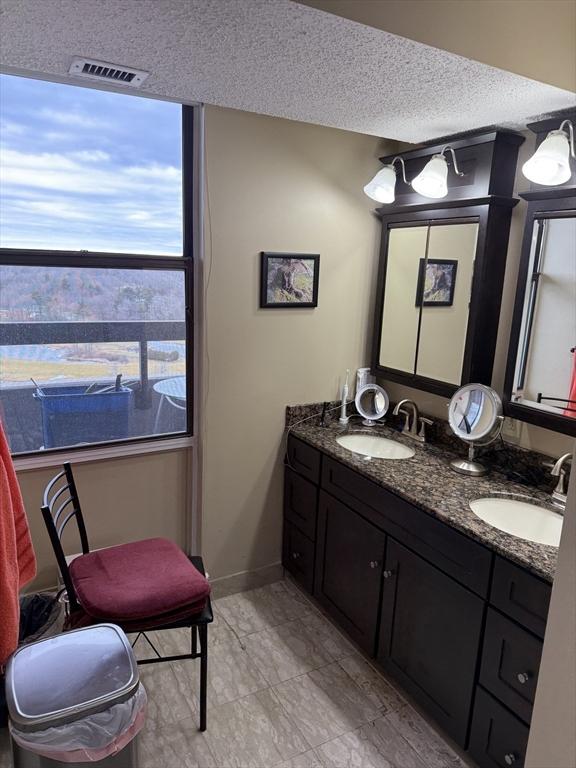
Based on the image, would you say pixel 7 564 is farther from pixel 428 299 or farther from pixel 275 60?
pixel 428 299

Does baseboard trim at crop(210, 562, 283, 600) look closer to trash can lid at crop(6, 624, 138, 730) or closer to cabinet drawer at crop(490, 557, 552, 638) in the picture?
trash can lid at crop(6, 624, 138, 730)

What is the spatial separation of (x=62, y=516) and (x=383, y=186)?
6.73 feet

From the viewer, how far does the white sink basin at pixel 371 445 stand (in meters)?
2.64

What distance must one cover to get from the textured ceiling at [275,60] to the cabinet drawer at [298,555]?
195 cm

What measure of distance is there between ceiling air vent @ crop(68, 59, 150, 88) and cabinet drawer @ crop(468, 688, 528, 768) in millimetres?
2298

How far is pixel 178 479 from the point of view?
8.75ft

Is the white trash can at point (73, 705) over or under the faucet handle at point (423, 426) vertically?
under

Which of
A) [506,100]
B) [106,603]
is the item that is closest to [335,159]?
[506,100]

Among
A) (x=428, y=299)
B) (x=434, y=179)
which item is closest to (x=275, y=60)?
(x=434, y=179)

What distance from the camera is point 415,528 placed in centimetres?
199

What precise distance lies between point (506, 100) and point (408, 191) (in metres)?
0.81

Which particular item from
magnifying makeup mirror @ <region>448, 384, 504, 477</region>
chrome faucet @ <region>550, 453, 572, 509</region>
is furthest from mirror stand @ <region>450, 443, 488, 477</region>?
chrome faucet @ <region>550, 453, 572, 509</region>

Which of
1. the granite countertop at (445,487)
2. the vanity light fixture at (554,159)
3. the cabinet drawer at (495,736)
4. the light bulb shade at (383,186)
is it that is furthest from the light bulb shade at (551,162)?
the cabinet drawer at (495,736)

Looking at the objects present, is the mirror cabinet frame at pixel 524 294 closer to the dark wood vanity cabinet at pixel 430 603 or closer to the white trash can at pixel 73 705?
the dark wood vanity cabinet at pixel 430 603
